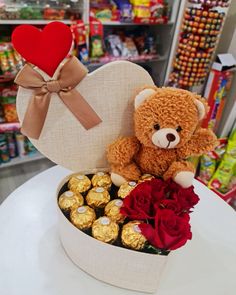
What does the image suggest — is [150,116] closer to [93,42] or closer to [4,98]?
[93,42]

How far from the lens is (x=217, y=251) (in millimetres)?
680

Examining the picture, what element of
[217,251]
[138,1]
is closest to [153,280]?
[217,251]

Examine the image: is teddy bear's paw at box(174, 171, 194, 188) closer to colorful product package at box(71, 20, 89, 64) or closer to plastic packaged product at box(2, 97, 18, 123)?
colorful product package at box(71, 20, 89, 64)

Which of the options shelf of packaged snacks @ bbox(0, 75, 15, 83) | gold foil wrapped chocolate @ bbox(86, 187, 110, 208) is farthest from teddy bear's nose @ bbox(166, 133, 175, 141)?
shelf of packaged snacks @ bbox(0, 75, 15, 83)

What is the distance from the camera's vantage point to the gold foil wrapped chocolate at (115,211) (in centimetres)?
56

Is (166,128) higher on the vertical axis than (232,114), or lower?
higher

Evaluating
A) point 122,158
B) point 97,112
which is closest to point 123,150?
point 122,158

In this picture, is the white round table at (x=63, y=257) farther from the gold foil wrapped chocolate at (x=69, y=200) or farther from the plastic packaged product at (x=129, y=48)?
the plastic packaged product at (x=129, y=48)

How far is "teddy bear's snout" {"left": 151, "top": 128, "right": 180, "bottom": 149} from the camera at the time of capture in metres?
0.56

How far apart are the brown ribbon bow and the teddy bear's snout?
197 mm

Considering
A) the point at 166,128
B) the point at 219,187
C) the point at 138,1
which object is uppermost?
the point at 138,1

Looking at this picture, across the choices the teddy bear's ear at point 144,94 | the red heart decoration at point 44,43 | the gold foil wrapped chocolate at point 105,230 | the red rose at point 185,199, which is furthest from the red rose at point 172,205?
the red heart decoration at point 44,43

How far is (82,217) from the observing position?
0.54 metres

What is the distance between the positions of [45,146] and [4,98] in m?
1.05
